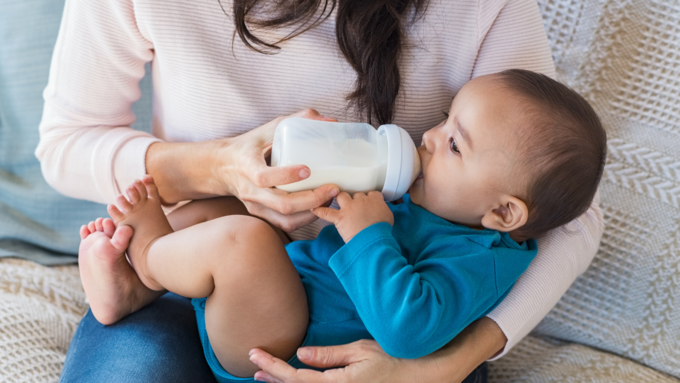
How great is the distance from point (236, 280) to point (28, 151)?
0.86m

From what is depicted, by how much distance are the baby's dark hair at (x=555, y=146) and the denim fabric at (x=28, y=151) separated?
3.52 ft

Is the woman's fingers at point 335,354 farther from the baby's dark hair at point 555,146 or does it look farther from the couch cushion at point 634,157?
the couch cushion at point 634,157

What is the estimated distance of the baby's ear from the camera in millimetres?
879

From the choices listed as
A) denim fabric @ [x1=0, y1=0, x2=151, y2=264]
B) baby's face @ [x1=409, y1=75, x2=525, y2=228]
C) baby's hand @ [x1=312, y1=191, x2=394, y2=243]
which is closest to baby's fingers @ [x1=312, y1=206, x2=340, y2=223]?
baby's hand @ [x1=312, y1=191, x2=394, y2=243]

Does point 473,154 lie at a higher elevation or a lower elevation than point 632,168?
higher

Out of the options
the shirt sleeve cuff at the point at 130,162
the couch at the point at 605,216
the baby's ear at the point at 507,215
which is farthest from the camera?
the couch at the point at 605,216

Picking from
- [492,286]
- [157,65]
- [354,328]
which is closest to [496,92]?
[492,286]

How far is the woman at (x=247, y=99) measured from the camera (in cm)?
88

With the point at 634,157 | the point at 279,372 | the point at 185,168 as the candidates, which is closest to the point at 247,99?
the point at 185,168

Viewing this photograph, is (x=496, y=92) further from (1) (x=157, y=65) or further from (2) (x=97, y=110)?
(2) (x=97, y=110)

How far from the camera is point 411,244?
3.08 feet

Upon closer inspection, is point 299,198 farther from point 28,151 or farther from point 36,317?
point 28,151

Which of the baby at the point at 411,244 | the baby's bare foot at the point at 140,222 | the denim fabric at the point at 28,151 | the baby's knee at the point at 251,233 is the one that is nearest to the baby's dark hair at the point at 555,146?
the baby at the point at 411,244

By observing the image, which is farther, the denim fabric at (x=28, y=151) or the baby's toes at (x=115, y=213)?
the denim fabric at (x=28, y=151)
